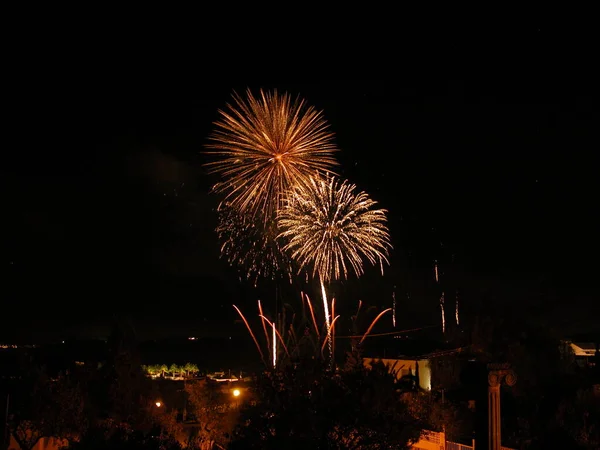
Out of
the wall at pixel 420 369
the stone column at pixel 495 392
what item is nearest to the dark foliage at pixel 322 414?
the stone column at pixel 495 392

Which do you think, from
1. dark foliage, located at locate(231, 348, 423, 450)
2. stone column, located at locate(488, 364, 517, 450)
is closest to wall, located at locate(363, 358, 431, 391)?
dark foliage, located at locate(231, 348, 423, 450)

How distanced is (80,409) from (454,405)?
13946 mm

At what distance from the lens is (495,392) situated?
9.73 meters

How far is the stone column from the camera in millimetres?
9602

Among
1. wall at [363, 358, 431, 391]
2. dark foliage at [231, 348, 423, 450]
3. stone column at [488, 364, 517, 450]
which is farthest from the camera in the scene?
wall at [363, 358, 431, 391]

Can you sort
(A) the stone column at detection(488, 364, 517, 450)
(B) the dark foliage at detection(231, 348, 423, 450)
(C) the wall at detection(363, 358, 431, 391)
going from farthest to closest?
(C) the wall at detection(363, 358, 431, 391) → (B) the dark foliage at detection(231, 348, 423, 450) → (A) the stone column at detection(488, 364, 517, 450)

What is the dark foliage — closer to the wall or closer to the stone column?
the stone column

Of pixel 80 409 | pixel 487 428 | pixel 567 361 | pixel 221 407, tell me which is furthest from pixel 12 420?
pixel 567 361

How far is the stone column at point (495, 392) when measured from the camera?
960 cm

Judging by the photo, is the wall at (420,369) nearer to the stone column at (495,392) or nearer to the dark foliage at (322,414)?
the dark foliage at (322,414)

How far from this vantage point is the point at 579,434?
19750 mm

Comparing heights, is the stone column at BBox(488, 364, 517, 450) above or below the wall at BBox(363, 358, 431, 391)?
above

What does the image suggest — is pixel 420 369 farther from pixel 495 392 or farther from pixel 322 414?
pixel 495 392

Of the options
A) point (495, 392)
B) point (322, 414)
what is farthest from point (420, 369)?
point (495, 392)
